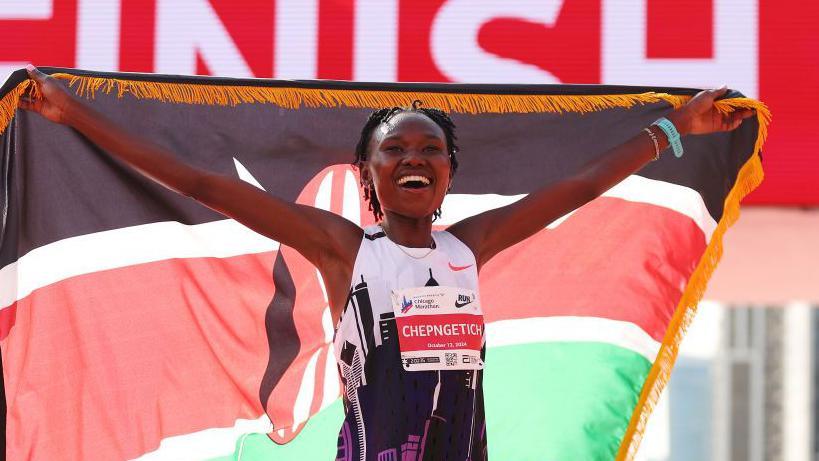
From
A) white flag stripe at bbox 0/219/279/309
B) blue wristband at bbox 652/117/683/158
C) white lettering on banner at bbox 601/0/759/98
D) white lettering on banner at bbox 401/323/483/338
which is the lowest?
white lettering on banner at bbox 401/323/483/338

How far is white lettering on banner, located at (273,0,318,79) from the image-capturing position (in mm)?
5160

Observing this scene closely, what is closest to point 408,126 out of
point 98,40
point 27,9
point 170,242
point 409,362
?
point 409,362

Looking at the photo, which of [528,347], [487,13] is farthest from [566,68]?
[528,347]

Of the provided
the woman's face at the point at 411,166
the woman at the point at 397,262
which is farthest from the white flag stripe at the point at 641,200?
the woman's face at the point at 411,166

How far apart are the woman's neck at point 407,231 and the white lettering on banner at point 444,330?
9.1 inches

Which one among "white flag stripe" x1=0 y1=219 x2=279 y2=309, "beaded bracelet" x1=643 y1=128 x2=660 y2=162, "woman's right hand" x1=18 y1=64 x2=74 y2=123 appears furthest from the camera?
"white flag stripe" x1=0 y1=219 x2=279 y2=309

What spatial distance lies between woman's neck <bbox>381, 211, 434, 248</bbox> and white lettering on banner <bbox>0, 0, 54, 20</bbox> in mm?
2406

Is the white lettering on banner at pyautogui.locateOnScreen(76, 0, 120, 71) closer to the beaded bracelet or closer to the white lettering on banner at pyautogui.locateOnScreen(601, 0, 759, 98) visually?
the white lettering on banner at pyautogui.locateOnScreen(601, 0, 759, 98)

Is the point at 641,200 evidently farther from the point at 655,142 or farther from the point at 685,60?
the point at 685,60

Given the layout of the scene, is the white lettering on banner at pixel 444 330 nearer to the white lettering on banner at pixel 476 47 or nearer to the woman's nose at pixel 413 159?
the woman's nose at pixel 413 159

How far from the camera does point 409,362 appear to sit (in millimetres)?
3098

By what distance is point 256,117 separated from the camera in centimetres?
419

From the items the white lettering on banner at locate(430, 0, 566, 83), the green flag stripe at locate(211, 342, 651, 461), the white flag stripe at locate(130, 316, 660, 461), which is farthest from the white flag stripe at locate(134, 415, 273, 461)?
the white lettering on banner at locate(430, 0, 566, 83)

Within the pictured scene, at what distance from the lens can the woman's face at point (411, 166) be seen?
3.23 metres
